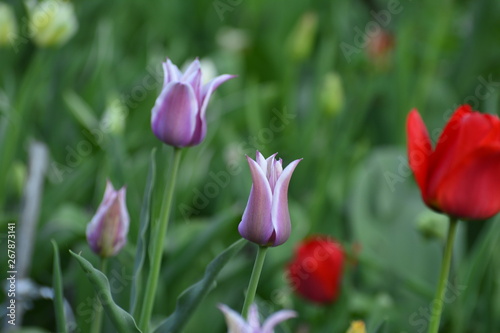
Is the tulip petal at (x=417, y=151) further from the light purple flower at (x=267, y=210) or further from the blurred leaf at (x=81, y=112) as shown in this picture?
the blurred leaf at (x=81, y=112)

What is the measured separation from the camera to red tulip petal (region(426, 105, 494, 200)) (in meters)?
0.60

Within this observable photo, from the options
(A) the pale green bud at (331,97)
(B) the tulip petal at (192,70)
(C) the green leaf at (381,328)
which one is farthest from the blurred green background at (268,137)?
(B) the tulip petal at (192,70)

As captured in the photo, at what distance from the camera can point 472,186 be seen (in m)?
0.61

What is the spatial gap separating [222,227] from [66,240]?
223 mm

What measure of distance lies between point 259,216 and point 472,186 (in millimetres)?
185

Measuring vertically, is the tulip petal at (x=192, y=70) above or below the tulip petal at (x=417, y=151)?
above

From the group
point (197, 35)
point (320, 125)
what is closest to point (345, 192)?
point (320, 125)

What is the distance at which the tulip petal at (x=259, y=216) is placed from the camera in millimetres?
515

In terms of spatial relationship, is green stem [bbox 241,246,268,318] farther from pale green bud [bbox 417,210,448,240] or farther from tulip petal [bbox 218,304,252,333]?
pale green bud [bbox 417,210,448,240]

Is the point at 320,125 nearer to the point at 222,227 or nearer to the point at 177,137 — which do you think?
the point at 222,227

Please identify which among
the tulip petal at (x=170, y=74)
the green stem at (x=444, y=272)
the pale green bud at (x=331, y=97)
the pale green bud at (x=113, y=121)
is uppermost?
the pale green bud at (x=331, y=97)

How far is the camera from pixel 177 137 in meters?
0.60

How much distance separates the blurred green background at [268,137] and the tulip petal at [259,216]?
204 millimetres

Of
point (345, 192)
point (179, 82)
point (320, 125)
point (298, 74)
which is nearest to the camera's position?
point (179, 82)
